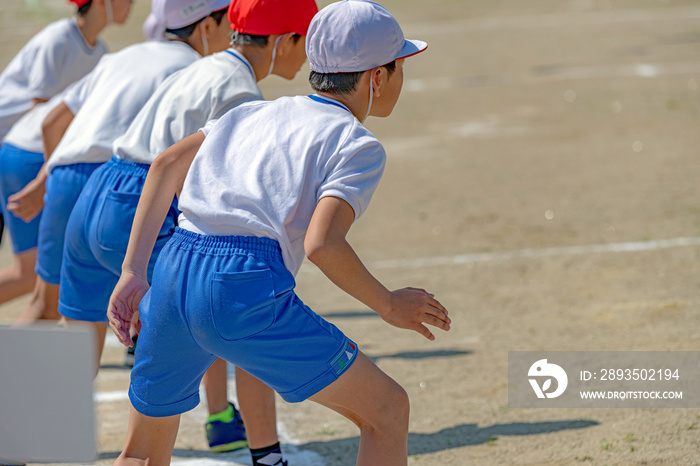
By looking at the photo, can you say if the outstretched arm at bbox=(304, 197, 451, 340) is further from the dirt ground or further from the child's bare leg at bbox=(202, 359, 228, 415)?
the child's bare leg at bbox=(202, 359, 228, 415)

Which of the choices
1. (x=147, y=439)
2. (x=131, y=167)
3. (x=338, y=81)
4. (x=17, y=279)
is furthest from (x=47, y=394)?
(x=17, y=279)

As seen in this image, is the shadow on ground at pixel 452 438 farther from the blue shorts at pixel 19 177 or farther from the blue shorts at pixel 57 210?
the blue shorts at pixel 19 177

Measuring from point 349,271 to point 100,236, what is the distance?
1.51 meters

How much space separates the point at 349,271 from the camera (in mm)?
2678

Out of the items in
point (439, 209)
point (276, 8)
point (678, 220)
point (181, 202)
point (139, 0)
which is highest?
point (276, 8)

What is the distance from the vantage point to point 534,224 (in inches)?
305

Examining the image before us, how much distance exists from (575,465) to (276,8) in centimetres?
222

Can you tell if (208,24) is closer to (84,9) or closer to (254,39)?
(254,39)

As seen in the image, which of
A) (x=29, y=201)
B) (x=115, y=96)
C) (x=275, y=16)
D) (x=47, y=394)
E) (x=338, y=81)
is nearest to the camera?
(x=47, y=394)

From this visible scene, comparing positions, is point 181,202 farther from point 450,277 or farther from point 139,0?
point 139,0

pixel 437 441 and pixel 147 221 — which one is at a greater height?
pixel 147 221

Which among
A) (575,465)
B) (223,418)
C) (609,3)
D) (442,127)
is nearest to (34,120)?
(223,418)

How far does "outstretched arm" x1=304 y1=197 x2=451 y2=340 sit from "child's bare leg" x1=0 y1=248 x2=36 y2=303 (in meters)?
3.26

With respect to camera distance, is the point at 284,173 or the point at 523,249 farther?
the point at 523,249
